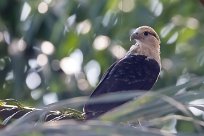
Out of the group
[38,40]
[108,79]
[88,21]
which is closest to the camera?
[108,79]

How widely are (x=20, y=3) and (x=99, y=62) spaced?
105 centimetres

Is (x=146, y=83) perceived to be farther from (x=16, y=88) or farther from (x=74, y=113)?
(x=16, y=88)

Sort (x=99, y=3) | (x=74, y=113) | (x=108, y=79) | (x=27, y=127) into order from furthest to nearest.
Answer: (x=99, y=3) → (x=108, y=79) → (x=74, y=113) → (x=27, y=127)

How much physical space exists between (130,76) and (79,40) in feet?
5.05

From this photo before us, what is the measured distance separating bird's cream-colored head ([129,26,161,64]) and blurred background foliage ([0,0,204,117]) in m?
0.23

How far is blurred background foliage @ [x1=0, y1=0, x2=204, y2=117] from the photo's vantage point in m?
5.80

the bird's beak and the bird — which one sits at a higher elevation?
the bird's beak

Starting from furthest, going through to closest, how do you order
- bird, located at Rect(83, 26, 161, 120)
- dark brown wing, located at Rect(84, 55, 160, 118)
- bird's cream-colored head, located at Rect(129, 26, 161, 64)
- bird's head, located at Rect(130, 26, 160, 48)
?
bird's head, located at Rect(130, 26, 160, 48), bird's cream-colored head, located at Rect(129, 26, 161, 64), dark brown wing, located at Rect(84, 55, 160, 118), bird, located at Rect(83, 26, 161, 120)

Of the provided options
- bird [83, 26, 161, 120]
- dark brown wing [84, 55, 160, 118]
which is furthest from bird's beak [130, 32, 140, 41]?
dark brown wing [84, 55, 160, 118]

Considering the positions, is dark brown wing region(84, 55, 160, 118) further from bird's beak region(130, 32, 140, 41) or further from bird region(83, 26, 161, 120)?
bird's beak region(130, 32, 140, 41)

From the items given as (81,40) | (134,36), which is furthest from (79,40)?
(134,36)

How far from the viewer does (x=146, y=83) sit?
15.0 ft

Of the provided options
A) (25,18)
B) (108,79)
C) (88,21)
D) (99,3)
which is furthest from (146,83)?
(25,18)

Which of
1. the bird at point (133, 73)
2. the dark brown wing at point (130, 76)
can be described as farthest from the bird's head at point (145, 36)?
the dark brown wing at point (130, 76)
